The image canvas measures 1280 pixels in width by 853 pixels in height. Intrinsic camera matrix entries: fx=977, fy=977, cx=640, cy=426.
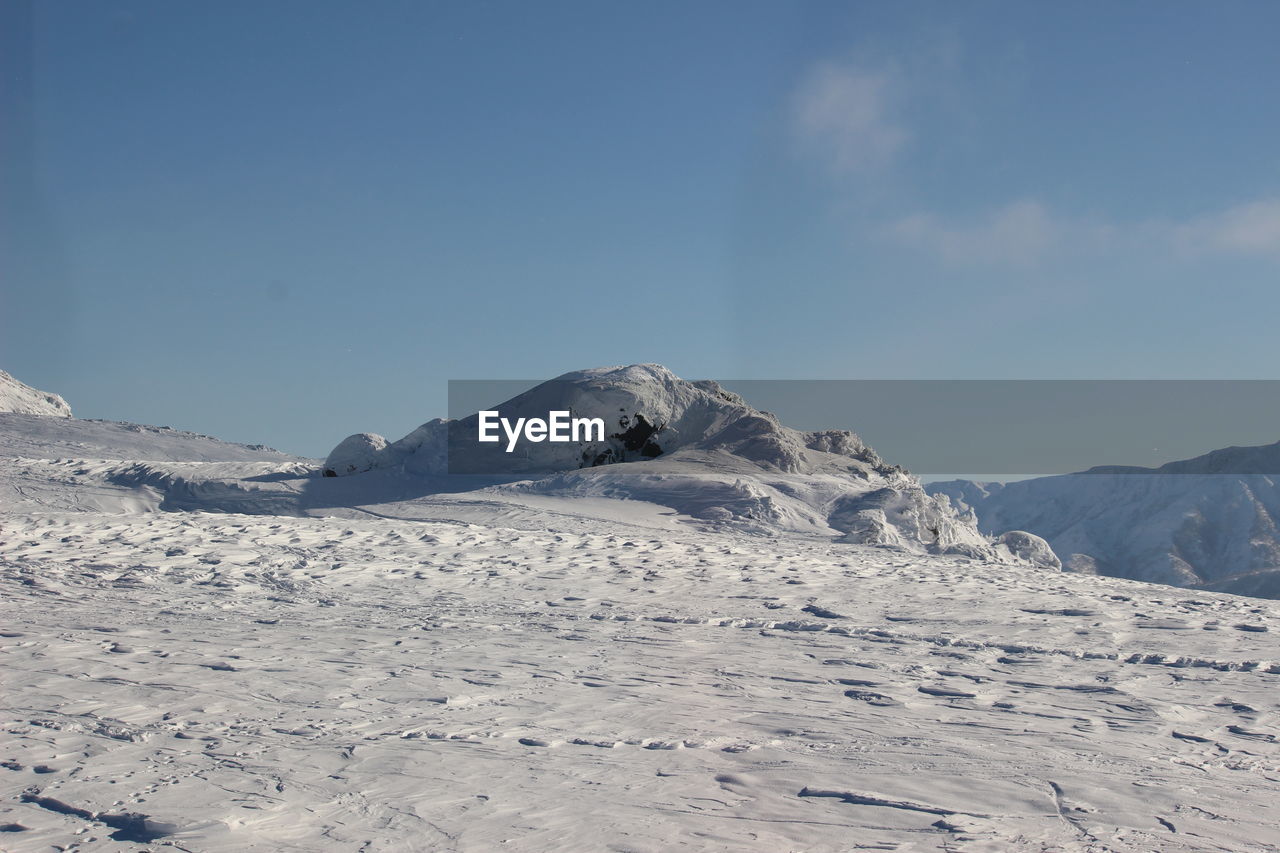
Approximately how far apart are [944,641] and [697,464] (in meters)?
8.99

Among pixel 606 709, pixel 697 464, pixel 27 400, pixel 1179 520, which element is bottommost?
pixel 1179 520

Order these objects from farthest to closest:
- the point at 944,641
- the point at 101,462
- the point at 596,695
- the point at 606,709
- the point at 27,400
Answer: the point at 27,400 < the point at 101,462 < the point at 944,641 < the point at 596,695 < the point at 606,709

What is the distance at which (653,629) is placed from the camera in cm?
690

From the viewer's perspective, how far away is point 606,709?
4.82 meters

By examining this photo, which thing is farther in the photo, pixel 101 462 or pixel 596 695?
pixel 101 462

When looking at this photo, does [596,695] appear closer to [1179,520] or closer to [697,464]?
[697,464]

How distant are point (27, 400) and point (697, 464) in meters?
22.1

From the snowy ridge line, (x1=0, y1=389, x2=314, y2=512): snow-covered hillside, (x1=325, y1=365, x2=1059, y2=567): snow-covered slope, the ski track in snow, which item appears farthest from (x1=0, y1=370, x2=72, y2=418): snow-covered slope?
the snowy ridge line

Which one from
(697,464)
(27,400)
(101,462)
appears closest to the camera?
(697,464)

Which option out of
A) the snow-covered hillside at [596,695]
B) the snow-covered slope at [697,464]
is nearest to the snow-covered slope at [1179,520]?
the snow-covered slope at [697,464]

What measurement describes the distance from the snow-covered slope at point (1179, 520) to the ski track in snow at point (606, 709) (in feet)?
153

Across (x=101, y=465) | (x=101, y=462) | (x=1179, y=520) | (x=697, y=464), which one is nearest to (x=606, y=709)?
(x=697, y=464)

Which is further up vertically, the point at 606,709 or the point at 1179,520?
the point at 606,709

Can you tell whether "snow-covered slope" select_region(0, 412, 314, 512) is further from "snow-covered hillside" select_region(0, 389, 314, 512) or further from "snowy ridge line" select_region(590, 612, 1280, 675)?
"snowy ridge line" select_region(590, 612, 1280, 675)
